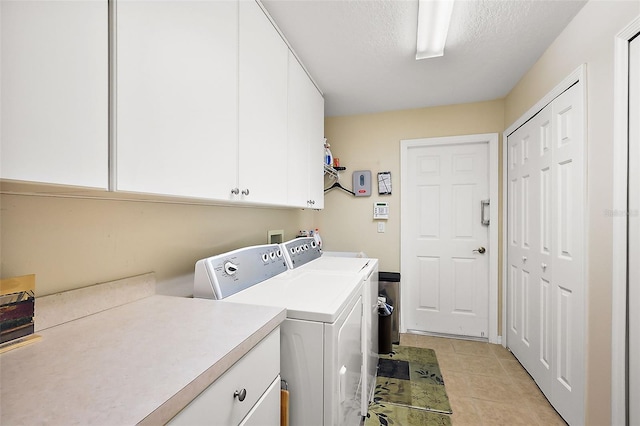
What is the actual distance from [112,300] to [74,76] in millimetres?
754

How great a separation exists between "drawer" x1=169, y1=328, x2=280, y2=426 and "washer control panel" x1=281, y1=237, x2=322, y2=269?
0.88 m

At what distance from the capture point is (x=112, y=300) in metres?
0.99

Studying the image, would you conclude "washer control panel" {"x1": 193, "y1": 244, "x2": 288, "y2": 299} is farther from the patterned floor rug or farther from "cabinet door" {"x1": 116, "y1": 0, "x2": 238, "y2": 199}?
the patterned floor rug

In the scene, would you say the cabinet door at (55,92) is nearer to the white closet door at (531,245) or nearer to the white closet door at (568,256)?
the white closet door at (568,256)

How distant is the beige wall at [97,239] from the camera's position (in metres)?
0.78

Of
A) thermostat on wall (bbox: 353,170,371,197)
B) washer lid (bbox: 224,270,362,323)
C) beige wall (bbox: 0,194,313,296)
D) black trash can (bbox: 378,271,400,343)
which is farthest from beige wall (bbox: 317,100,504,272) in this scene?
beige wall (bbox: 0,194,313,296)

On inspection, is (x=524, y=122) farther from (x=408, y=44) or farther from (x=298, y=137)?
(x=298, y=137)

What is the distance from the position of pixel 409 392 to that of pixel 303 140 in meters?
2.01

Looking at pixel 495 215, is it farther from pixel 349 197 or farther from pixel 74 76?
pixel 74 76

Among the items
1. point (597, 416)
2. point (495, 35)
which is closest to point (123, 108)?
point (495, 35)

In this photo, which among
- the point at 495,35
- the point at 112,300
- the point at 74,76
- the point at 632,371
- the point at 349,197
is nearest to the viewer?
the point at 74,76

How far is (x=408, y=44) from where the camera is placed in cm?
185

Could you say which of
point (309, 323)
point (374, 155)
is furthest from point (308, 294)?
point (374, 155)

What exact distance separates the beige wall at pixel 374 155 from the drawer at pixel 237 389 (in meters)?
2.33
